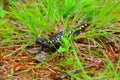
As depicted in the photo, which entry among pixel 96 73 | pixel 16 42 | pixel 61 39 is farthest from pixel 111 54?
pixel 16 42

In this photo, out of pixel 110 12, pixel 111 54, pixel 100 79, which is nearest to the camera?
pixel 100 79

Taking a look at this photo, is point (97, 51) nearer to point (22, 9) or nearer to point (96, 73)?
point (96, 73)

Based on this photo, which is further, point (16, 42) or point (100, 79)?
point (16, 42)

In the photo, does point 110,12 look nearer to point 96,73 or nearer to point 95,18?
point 95,18

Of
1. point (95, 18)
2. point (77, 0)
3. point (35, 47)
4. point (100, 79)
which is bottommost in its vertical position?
point (100, 79)

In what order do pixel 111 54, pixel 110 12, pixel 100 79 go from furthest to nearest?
pixel 110 12, pixel 111 54, pixel 100 79

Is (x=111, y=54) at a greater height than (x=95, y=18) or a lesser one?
lesser

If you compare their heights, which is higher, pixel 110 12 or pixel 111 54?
pixel 110 12

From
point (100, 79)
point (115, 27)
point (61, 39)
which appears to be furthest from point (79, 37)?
point (100, 79)

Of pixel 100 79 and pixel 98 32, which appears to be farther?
pixel 98 32
